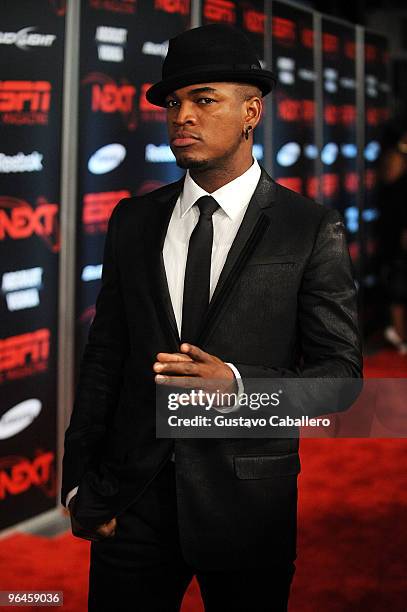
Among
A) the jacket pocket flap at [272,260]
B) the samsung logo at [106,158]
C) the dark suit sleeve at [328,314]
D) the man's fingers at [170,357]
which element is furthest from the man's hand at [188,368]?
the samsung logo at [106,158]

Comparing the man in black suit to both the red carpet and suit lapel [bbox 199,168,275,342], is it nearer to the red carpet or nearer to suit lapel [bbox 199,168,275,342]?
suit lapel [bbox 199,168,275,342]

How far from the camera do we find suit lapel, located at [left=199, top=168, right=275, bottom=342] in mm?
1915

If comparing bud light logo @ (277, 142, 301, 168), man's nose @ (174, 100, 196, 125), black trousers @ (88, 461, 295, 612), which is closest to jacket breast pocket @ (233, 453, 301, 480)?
black trousers @ (88, 461, 295, 612)

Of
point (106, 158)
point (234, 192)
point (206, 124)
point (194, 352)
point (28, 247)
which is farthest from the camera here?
point (106, 158)

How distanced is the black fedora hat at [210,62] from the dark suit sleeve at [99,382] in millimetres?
366

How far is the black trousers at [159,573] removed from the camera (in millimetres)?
2000

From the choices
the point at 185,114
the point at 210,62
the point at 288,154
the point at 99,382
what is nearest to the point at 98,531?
the point at 99,382

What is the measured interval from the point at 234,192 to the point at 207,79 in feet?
0.74

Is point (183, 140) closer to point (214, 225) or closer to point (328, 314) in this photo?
point (214, 225)

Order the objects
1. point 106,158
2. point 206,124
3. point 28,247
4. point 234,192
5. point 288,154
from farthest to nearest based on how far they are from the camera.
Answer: point 288,154 → point 106,158 → point 28,247 → point 234,192 → point 206,124

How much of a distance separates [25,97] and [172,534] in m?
2.28

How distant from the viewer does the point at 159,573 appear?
2.03 m

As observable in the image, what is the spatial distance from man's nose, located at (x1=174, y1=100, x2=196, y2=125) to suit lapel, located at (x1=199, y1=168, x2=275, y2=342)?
204 mm

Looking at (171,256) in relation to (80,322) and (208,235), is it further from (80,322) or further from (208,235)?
(80,322)
